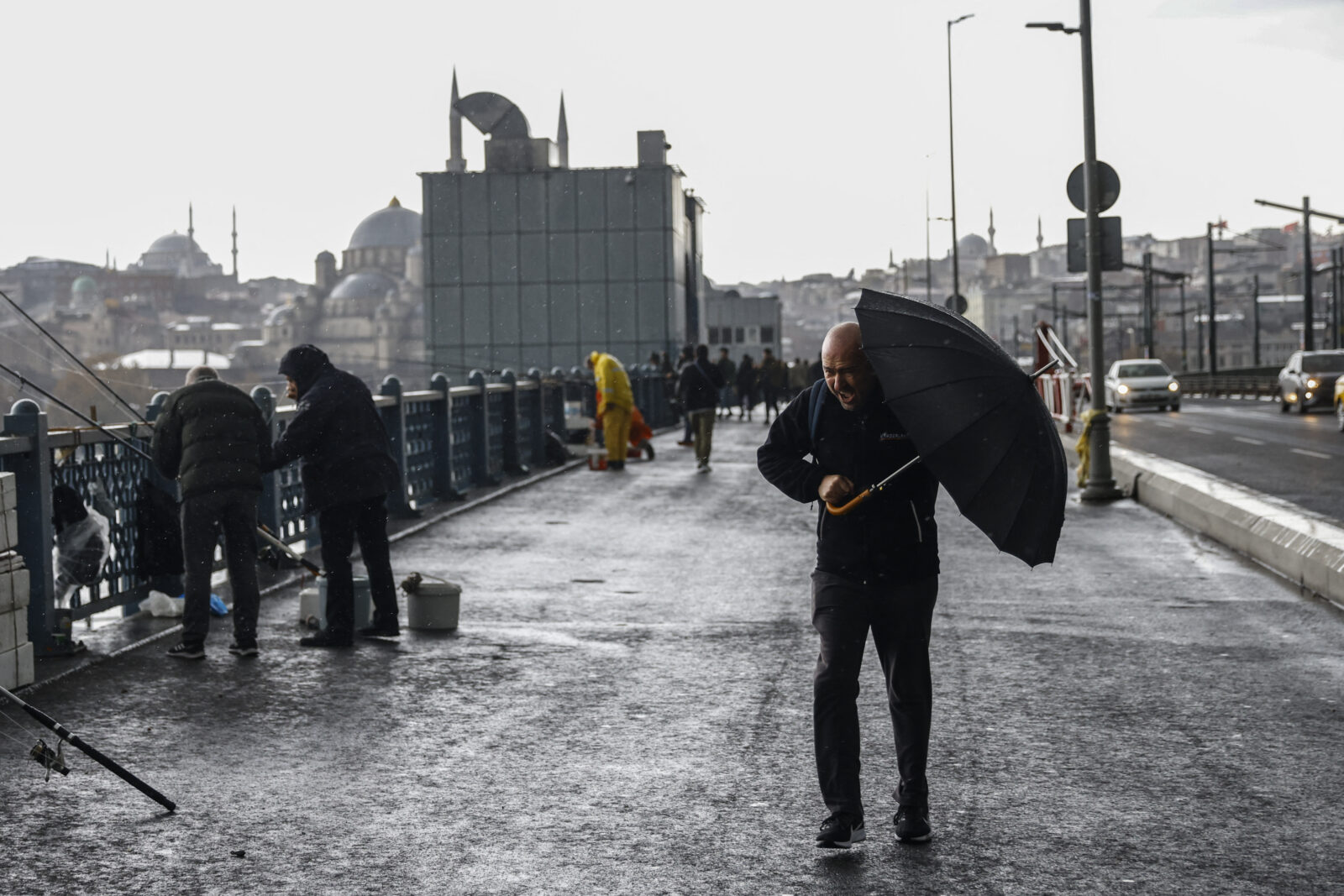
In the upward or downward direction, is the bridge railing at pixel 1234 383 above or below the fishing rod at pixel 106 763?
below

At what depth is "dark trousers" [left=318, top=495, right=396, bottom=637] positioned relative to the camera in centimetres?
932

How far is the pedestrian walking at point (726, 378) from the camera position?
3739 cm

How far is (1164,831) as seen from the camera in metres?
5.43

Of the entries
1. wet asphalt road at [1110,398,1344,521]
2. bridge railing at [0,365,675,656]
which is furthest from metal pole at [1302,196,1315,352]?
bridge railing at [0,365,675,656]

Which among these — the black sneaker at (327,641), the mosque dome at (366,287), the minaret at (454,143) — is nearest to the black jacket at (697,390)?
the black sneaker at (327,641)

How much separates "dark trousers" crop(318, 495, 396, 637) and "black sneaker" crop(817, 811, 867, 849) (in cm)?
459

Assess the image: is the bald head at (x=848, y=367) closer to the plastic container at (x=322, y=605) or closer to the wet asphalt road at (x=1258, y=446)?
the plastic container at (x=322, y=605)

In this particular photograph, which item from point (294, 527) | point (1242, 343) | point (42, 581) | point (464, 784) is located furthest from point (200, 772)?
point (1242, 343)

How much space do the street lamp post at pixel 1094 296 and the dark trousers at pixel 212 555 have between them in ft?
35.3

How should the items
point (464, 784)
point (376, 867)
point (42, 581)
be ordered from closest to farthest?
point (376, 867)
point (464, 784)
point (42, 581)

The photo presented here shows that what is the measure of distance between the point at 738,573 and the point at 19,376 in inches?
231

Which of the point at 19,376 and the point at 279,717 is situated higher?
the point at 19,376

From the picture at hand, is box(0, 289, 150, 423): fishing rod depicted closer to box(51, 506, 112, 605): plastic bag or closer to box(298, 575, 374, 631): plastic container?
box(51, 506, 112, 605): plastic bag

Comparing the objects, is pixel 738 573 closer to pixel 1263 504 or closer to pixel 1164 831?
pixel 1263 504
